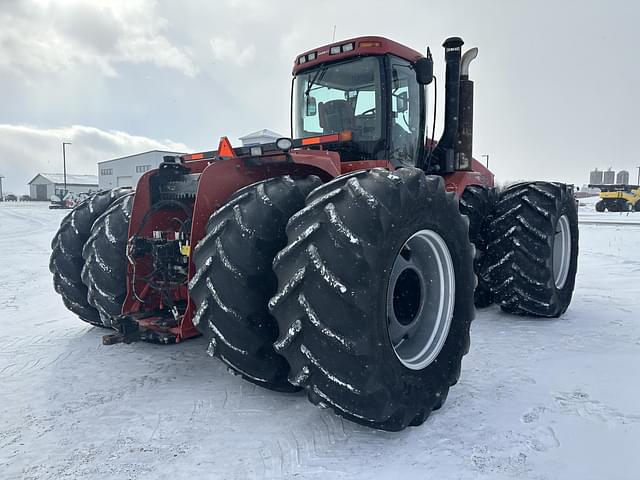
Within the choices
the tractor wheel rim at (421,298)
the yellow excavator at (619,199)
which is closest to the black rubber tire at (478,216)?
the tractor wheel rim at (421,298)

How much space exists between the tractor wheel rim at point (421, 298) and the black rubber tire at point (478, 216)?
217 centimetres

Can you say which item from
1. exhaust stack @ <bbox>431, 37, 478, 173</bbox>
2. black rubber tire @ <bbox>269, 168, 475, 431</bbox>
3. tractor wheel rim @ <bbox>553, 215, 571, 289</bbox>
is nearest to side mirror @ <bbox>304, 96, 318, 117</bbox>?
exhaust stack @ <bbox>431, 37, 478, 173</bbox>

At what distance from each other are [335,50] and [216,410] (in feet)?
10.1

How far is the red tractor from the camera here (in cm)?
230

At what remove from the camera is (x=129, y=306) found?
11.4ft

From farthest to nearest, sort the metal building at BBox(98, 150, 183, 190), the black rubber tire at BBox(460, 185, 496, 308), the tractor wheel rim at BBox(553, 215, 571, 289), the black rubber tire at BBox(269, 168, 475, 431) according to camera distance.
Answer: the metal building at BBox(98, 150, 183, 190) < the tractor wheel rim at BBox(553, 215, 571, 289) < the black rubber tire at BBox(460, 185, 496, 308) < the black rubber tire at BBox(269, 168, 475, 431)

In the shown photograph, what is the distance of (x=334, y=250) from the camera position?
226cm

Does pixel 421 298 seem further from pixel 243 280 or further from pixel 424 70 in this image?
pixel 424 70

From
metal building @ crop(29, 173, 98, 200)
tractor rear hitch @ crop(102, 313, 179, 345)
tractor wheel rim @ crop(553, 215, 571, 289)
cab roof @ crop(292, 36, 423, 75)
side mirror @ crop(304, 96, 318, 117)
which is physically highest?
metal building @ crop(29, 173, 98, 200)

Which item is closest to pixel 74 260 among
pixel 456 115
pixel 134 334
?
pixel 134 334

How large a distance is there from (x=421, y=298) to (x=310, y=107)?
2.28 metres

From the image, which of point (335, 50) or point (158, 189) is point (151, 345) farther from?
point (335, 50)

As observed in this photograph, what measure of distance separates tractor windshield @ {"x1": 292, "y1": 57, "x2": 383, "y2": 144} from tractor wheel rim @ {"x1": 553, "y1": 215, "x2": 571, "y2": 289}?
307 cm

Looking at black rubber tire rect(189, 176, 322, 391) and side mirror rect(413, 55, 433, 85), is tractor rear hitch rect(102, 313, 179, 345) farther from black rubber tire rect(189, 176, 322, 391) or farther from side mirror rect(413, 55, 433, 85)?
side mirror rect(413, 55, 433, 85)
